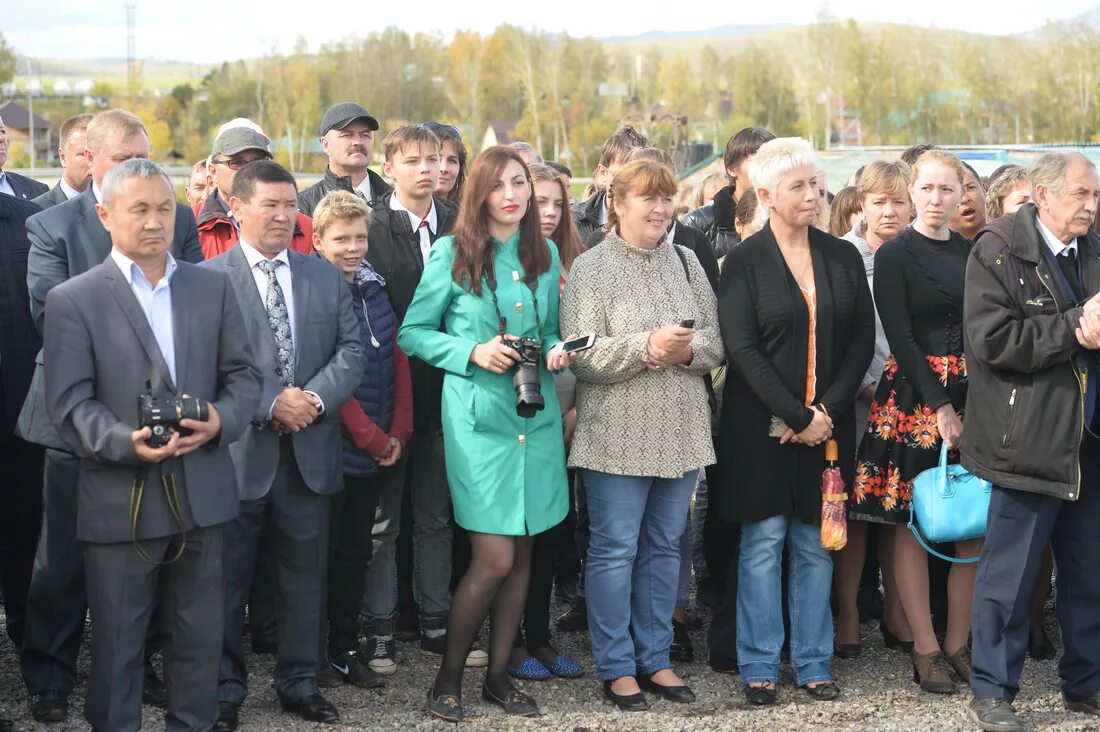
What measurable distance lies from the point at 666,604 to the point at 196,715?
1.97 metres

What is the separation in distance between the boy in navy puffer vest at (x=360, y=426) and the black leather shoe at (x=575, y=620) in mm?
1090

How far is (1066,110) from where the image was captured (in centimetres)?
9106

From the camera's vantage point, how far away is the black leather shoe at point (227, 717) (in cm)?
472

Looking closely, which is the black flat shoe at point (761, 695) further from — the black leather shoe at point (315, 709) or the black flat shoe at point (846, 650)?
→ the black leather shoe at point (315, 709)

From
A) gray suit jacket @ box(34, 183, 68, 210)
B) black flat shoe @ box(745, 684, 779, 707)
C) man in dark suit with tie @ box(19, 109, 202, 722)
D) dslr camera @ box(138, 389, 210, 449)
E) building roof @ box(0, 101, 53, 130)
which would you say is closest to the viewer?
dslr camera @ box(138, 389, 210, 449)

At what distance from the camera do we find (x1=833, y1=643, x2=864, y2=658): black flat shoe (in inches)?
227

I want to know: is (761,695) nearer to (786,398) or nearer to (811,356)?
(786,398)


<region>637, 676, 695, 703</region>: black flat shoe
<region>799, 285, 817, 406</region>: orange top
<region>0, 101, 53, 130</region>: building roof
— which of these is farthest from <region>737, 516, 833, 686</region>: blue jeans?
<region>0, 101, 53, 130</region>: building roof

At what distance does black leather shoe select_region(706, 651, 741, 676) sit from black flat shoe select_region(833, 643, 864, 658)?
1.73 ft

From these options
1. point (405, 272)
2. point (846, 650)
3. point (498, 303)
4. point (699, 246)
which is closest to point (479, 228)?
point (498, 303)

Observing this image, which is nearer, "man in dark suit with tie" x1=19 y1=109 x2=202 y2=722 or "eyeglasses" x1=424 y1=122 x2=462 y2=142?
"man in dark suit with tie" x1=19 y1=109 x2=202 y2=722

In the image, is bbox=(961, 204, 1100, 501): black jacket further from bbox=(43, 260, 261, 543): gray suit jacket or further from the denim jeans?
bbox=(43, 260, 261, 543): gray suit jacket

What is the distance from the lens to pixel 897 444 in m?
5.37

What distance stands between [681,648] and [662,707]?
638 mm
